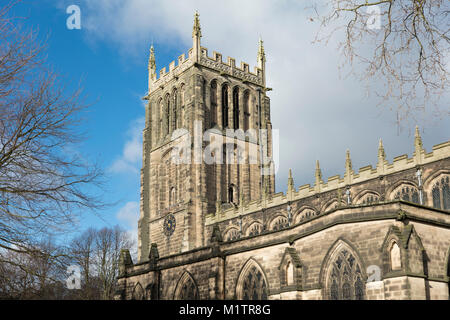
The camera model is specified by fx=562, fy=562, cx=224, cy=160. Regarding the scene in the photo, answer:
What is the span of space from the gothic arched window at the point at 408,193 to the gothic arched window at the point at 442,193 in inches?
49.5

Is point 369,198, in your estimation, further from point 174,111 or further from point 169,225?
point 174,111

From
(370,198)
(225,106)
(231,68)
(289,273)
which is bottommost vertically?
(289,273)

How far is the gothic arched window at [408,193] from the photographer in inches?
1372

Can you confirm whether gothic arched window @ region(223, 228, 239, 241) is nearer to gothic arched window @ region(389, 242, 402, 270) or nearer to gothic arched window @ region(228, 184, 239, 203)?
gothic arched window @ region(228, 184, 239, 203)

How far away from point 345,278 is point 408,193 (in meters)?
19.3

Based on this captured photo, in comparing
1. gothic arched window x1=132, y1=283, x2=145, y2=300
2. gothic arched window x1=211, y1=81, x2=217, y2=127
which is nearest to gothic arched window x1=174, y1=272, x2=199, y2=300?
gothic arched window x1=132, y1=283, x2=145, y2=300

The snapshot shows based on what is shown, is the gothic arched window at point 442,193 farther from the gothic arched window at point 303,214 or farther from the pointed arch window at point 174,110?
the pointed arch window at point 174,110

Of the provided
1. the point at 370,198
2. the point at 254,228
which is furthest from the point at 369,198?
the point at 254,228

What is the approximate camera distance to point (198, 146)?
53906 millimetres

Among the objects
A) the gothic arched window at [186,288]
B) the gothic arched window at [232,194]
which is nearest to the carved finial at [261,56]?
the gothic arched window at [232,194]

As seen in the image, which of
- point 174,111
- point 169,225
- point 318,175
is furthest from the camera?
point 174,111

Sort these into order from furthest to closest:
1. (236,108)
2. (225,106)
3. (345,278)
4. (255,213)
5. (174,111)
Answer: (236,108)
(174,111)
(225,106)
(255,213)
(345,278)

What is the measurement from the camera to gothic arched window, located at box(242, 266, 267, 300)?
21.0 m

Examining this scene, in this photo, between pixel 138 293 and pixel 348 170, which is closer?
pixel 138 293
